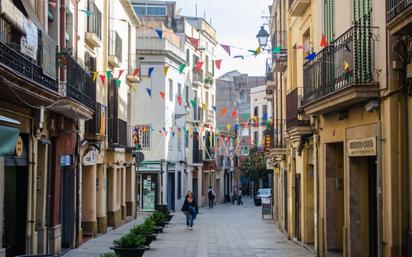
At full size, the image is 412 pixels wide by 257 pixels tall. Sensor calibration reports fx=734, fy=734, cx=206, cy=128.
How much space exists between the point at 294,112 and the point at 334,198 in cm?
432

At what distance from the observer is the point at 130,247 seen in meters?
15.5

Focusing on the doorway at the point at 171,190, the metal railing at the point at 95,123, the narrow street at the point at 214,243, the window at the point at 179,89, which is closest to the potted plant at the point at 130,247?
the narrow street at the point at 214,243

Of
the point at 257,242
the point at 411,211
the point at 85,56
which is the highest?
the point at 85,56

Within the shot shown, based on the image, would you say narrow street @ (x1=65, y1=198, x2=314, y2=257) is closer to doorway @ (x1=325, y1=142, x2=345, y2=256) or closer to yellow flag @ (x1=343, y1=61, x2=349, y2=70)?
doorway @ (x1=325, y1=142, x2=345, y2=256)

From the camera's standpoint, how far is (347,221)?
15961 mm

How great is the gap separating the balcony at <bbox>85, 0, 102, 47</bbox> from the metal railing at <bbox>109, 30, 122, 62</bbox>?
2043mm

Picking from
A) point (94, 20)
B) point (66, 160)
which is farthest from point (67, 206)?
point (94, 20)

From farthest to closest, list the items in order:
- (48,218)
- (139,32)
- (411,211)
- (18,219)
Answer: (139,32) → (48,218) → (18,219) → (411,211)

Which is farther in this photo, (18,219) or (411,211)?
(18,219)

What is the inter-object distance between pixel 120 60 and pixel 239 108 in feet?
193

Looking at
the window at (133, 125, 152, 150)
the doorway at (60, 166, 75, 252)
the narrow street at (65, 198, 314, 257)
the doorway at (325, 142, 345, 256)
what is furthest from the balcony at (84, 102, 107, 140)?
the window at (133, 125, 152, 150)

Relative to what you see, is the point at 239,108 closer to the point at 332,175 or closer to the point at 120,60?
the point at 120,60

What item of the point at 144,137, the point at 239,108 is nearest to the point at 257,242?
the point at 144,137

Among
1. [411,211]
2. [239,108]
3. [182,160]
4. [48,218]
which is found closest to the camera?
[411,211]
